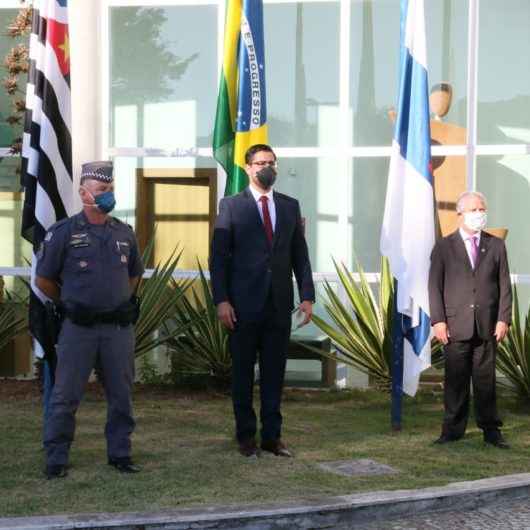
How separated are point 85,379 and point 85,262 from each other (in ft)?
2.30

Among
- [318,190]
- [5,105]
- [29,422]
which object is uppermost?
[5,105]

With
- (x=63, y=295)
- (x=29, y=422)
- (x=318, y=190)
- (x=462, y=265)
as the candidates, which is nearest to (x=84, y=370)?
(x=63, y=295)

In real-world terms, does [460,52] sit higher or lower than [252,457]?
higher

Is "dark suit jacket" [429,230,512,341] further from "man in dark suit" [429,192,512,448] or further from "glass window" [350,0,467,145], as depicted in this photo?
"glass window" [350,0,467,145]

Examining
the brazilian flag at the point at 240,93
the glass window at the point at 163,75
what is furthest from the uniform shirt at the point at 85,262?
the glass window at the point at 163,75

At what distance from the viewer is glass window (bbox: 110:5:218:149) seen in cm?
1168

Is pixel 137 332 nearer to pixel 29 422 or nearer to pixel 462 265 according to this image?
pixel 29 422

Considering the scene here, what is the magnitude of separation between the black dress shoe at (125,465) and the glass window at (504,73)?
18.2 ft

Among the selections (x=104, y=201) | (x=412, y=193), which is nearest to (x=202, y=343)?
(x=412, y=193)

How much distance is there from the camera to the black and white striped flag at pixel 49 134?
25.2ft

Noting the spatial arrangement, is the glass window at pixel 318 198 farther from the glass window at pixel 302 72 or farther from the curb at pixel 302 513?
the curb at pixel 302 513

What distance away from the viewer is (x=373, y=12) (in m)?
11.4

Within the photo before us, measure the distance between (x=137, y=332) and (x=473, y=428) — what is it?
2.95 meters

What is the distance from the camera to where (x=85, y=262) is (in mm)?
6934
